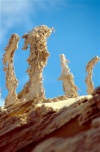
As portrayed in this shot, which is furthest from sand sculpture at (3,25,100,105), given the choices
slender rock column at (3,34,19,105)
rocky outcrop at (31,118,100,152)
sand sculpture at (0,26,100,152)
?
rocky outcrop at (31,118,100,152)

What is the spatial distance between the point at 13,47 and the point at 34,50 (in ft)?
10.6

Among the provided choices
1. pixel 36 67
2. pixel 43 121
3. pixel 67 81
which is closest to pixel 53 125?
pixel 43 121

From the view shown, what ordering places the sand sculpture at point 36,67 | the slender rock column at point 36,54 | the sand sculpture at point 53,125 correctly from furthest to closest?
the slender rock column at point 36,54 → the sand sculpture at point 36,67 → the sand sculpture at point 53,125

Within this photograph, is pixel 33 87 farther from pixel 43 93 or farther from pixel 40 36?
pixel 40 36

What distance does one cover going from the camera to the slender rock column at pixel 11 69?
26766mm

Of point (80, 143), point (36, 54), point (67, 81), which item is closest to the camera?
point (80, 143)

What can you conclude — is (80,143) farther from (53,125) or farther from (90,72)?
(90,72)

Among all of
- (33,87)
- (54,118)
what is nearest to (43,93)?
(33,87)

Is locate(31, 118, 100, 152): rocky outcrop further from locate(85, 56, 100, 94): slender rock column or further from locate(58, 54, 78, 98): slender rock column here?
locate(85, 56, 100, 94): slender rock column

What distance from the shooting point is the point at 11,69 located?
2816cm

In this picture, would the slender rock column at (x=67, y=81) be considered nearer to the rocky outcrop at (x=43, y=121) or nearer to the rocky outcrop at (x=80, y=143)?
the rocky outcrop at (x=43, y=121)

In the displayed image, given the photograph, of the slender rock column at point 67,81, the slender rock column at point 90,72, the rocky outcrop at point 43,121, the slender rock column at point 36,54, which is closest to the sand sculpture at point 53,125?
the rocky outcrop at point 43,121

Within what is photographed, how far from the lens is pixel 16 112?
1794 cm

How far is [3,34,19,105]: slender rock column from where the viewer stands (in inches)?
1054
